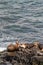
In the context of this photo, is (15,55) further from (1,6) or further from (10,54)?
(1,6)

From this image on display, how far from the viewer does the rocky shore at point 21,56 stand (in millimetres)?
6609

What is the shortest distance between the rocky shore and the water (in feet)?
8.24

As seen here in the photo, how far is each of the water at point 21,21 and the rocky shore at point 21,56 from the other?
2511mm

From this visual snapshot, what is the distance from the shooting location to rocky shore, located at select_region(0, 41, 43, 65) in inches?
260

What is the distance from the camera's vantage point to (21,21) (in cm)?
1445

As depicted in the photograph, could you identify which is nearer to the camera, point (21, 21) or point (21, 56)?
point (21, 56)

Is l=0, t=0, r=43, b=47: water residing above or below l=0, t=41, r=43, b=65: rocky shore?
above

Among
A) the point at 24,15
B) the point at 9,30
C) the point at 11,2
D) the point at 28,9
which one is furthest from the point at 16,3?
the point at 9,30

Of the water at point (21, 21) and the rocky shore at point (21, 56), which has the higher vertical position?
the water at point (21, 21)

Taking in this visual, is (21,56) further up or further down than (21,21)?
further down

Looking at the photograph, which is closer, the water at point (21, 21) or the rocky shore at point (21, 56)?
the rocky shore at point (21, 56)

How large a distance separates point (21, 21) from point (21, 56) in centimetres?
761

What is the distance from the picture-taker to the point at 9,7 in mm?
18375

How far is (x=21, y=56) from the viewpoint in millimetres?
6906
